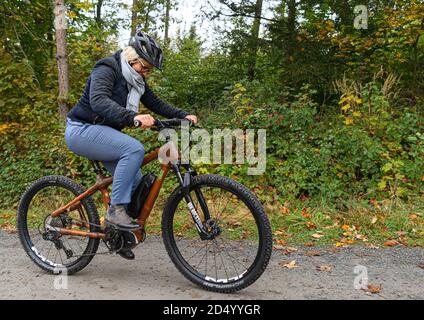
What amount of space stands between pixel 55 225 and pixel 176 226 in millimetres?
1125

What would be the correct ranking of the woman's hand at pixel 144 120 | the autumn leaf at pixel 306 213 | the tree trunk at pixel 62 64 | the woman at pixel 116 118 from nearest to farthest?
the woman's hand at pixel 144 120
the woman at pixel 116 118
the autumn leaf at pixel 306 213
the tree trunk at pixel 62 64

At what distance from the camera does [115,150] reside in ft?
10.7

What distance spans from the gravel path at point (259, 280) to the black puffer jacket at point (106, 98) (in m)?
1.31

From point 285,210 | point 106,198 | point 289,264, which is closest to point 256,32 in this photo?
point 285,210

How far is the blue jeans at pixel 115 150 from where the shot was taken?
3.22 metres

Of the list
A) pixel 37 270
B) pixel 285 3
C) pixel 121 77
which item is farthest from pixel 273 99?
pixel 37 270

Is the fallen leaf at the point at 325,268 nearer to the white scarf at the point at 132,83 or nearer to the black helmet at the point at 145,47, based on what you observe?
the white scarf at the point at 132,83

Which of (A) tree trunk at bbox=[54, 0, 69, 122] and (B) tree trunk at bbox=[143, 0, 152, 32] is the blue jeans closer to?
(A) tree trunk at bbox=[54, 0, 69, 122]

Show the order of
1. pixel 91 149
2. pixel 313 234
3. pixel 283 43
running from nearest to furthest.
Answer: pixel 91 149 → pixel 313 234 → pixel 283 43

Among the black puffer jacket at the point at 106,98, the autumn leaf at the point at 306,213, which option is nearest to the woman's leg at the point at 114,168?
the black puffer jacket at the point at 106,98

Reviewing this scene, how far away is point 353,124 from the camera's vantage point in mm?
6777

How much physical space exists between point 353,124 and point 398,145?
0.77 meters

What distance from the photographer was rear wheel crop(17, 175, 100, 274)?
3.62 meters
